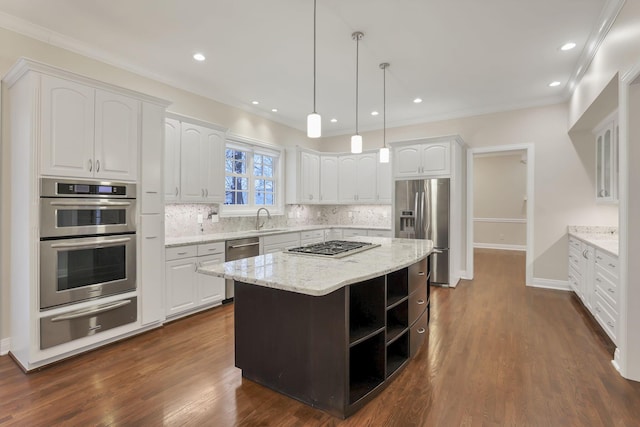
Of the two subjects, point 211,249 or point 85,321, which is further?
point 211,249

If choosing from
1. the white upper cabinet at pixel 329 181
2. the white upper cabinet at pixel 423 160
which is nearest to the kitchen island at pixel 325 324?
the white upper cabinet at pixel 423 160

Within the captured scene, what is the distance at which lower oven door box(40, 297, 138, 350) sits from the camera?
2504mm

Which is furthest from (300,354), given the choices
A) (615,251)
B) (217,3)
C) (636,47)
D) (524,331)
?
(636,47)

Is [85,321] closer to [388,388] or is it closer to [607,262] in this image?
[388,388]

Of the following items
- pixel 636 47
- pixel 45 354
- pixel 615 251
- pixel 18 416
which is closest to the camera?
pixel 18 416

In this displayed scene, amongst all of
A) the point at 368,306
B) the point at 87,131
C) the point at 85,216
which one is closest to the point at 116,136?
the point at 87,131

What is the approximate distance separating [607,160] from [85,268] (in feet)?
20.0

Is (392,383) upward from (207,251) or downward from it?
downward

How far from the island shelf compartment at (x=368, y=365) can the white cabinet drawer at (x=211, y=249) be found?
2.32 metres

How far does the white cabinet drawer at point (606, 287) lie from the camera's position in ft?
9.03

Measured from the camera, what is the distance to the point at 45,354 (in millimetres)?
2488

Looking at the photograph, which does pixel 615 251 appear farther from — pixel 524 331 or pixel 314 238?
pixel 314 238

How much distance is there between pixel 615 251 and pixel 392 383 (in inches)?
95.5

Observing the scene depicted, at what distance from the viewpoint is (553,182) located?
4.84 metres
